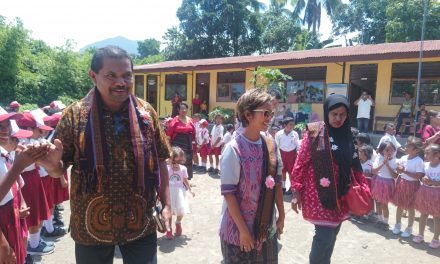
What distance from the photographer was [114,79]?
193cm

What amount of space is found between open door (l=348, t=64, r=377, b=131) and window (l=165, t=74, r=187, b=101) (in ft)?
27.9

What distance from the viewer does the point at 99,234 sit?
192cm

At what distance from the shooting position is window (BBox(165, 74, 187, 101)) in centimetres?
1850

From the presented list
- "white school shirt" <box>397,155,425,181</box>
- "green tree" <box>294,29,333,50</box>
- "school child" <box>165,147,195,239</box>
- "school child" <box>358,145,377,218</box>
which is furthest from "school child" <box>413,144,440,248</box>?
"green tree" <box>294,29,333,50</box>

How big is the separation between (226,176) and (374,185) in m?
3.75

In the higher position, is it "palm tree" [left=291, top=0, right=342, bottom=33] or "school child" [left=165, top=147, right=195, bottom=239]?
"palm tree" [left=291, top=0, right=342, bottom=33]

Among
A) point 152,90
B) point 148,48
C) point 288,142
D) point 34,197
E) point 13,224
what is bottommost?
point 34,197

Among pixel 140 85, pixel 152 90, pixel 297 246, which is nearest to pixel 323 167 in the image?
pixel 297 246

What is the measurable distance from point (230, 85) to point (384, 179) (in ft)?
38.6

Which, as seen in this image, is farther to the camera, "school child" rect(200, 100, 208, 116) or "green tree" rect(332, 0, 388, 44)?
"green tree" rect(332, 0, 388, 44)

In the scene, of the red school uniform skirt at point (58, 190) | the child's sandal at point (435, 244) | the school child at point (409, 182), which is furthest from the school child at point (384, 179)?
the red school uniform skirt at point (58, 190)

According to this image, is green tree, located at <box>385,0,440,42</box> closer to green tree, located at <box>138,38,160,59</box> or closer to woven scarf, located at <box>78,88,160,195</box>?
woven scarf, located at <box>78,88,160,195</box>

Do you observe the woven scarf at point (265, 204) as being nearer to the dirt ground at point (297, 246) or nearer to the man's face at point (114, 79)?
the man's face at point (114, 79)

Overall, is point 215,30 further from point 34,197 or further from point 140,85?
point 34,197
